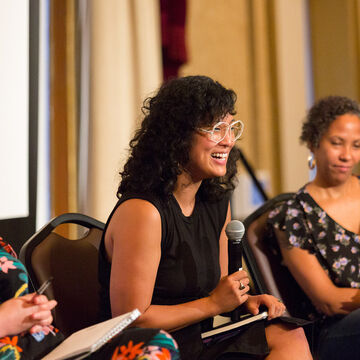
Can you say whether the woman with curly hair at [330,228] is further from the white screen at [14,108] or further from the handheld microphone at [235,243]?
the white screen at [14,108]

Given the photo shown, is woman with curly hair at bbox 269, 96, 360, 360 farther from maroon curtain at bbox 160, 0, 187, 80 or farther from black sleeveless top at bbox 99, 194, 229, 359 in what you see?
maroon curtain at bbox 160, 0, 187, 80

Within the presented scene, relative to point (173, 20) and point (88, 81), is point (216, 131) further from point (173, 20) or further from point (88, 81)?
point (173, 20)

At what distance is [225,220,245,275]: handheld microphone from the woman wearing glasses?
2 centimetres

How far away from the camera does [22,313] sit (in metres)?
1.20

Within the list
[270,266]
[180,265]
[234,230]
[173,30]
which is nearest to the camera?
[234,230]

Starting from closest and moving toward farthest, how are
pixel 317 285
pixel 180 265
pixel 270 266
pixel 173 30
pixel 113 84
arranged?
pixel 180 265, pixel 317 285, pixel 270 266, pixel 113 84, pixel 173 30

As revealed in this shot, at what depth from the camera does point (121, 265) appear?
1399 mm

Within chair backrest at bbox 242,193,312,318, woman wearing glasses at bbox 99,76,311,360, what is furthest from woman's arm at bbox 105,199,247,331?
chair backrest at bbox 242,193,312,318

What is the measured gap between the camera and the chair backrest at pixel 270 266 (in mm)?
1924

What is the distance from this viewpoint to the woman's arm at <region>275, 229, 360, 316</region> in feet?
6.01

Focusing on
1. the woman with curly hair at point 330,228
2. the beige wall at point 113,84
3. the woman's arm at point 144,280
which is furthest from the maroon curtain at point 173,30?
the woman's arm at point 144,280

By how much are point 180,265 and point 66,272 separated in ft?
1.13

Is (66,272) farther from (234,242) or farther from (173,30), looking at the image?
(173,30)

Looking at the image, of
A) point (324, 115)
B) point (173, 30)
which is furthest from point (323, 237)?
point (173, 30)
